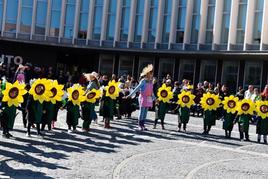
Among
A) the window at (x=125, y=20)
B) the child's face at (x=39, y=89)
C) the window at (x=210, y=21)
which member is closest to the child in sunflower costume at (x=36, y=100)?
the child's face at (x=39, y=89)

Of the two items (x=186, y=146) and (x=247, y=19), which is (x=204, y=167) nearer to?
(x=186, y=146)

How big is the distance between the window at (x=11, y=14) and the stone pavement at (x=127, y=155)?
2832cm

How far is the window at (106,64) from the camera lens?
141 feet

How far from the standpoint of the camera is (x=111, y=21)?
4275 cm

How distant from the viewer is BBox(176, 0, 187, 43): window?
39047 millimetres

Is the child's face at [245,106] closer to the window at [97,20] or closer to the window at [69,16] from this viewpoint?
the window at [97,20]

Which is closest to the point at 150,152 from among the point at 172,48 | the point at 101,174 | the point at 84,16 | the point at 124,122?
the point at 101,174

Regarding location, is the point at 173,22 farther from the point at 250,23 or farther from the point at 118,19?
the point at 250,23

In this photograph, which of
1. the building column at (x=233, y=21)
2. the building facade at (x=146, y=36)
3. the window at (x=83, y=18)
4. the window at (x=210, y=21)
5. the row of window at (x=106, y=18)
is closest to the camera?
the building facade at (x=146, y=36)

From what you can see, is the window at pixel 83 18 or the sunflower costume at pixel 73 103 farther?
the window at pixel 83 18

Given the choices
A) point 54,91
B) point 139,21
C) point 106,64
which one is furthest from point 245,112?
point 106,64

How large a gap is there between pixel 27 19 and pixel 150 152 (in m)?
33.9

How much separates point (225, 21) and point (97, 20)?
37.7 ft

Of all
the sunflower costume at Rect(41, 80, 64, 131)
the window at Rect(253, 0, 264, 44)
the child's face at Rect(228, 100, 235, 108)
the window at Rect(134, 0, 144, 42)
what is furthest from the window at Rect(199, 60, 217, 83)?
the sunflower costume at Rect(41, 80, 64, 131)
